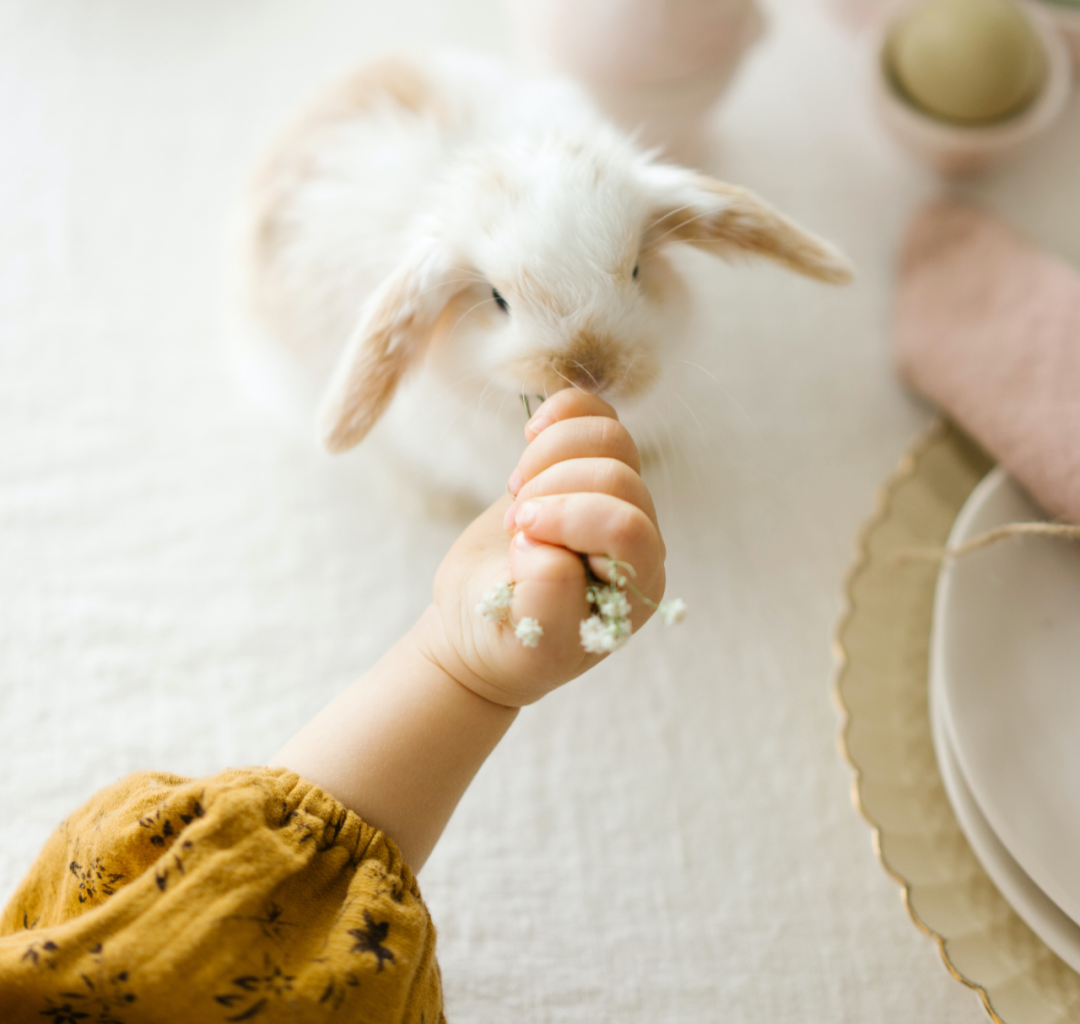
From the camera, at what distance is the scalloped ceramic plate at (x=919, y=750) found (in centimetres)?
59

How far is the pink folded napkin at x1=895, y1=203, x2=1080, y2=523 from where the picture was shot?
72 cm

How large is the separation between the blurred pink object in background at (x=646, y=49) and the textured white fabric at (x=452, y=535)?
152 mm

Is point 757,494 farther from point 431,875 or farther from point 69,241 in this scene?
point 69,241

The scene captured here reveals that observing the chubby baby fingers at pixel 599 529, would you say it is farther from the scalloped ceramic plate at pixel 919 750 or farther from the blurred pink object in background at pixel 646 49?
the blurred pink object in background at pixel 646 49

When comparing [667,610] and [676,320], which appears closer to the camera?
[667,610]

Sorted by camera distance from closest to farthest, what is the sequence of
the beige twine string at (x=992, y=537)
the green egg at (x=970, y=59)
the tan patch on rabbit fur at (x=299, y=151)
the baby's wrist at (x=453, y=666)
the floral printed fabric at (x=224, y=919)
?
1. the floral printed fabric at (x=224, y=919)
2. the baby's wrist at (x=453, y=666)
3. the beige twine string at (x=992, y=537)
4. the tan patch on rabbit fur at (x=299, y=151)
5. the green egg at (x=970, y=59)

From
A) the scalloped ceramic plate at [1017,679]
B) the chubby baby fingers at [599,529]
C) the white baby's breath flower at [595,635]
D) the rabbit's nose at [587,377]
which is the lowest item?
the scalloped ceramic plate at [1017,679]

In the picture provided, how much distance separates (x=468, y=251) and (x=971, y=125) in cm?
69

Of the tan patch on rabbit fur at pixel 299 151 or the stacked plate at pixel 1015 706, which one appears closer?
the stacked plate at pixel 1015 706

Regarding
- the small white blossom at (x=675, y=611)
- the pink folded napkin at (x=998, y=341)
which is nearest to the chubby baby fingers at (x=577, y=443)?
the small white blossom at (x=675, y=611)

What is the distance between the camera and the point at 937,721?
66 centimetres

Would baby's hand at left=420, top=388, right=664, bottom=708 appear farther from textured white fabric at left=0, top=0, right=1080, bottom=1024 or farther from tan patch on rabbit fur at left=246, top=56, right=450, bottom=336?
tan patch on rabbit fur at left=246, top=56, right=450, bottom=336

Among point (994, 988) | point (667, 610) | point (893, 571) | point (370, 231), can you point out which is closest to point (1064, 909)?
point (994, 988)

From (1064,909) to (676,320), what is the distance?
0.49 m
